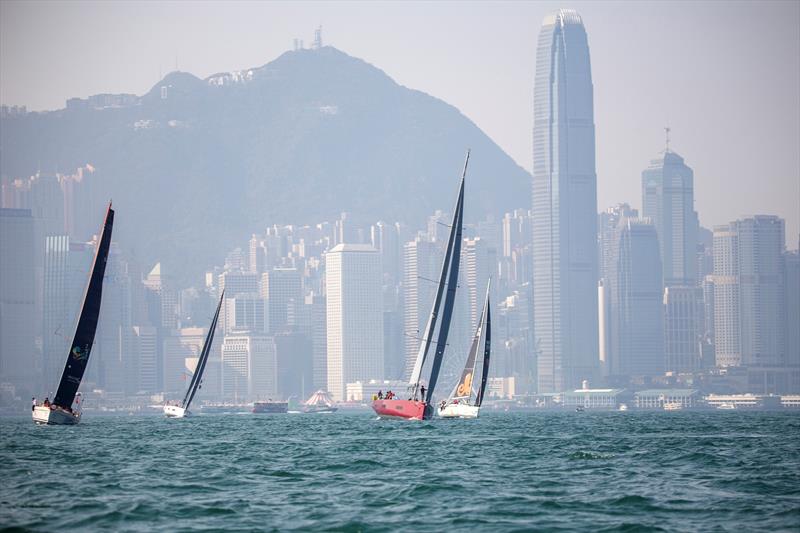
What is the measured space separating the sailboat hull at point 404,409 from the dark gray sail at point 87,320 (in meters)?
22.2

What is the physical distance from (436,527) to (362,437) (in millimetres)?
42774

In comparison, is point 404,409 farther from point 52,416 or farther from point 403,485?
point 403,485

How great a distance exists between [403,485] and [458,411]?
213 feet

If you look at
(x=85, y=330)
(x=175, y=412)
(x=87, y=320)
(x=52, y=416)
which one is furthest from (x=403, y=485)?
(x=175, y=412)

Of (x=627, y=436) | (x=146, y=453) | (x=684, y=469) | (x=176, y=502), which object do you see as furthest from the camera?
(x=627, y=436)

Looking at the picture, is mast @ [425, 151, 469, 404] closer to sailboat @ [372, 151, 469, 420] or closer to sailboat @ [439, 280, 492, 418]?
sailboat @ [372, 151, 469, 420]

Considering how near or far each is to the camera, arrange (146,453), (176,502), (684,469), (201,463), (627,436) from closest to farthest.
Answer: (176,502) < (684,469) < (201,463) < (146,453) < (627,436)

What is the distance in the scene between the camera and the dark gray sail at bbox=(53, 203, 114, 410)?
87438 millimetres

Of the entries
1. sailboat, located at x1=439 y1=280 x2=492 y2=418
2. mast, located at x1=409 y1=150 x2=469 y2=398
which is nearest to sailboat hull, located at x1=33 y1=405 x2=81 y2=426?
mast, located at x1=409 y1=150 x2=469 y2=398

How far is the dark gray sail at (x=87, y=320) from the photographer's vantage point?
87438 mm

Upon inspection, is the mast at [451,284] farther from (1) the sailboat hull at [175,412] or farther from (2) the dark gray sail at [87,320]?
(1) the sailboat hull at [175,412]

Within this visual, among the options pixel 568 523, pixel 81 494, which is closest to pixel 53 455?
pixel 81 494

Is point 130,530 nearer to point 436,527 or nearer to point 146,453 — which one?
point 436,527

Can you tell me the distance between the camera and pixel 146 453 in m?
64.2
